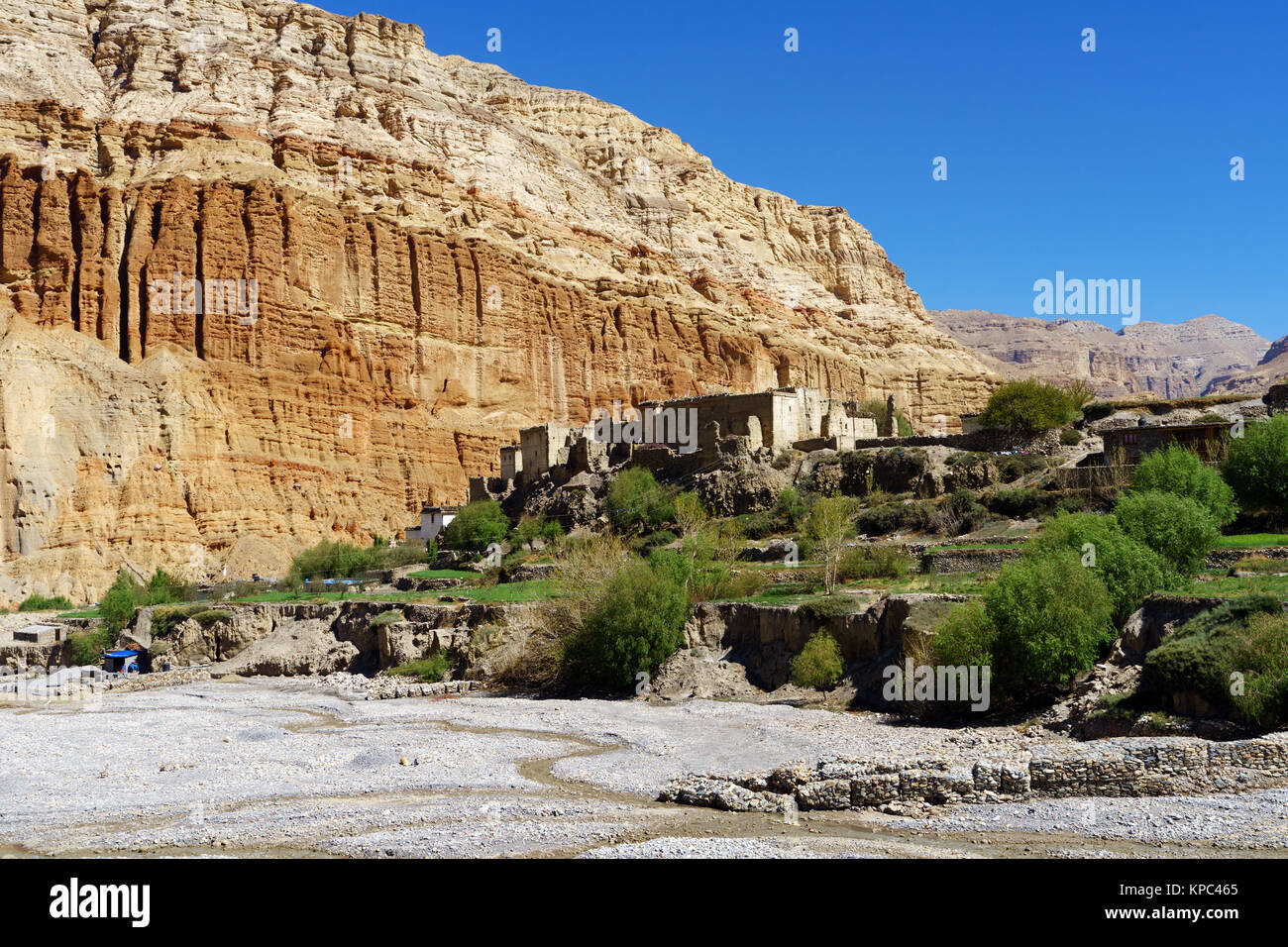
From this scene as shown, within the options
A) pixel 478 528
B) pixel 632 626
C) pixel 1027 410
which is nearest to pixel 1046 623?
pixel 632 626

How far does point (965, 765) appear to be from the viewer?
18.8 m

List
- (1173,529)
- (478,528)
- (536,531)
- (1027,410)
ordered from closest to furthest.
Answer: (1173,529) → (1027,410) → (536,531) → (478,528)

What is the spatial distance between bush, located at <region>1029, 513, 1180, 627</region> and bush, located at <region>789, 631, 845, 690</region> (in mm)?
6624

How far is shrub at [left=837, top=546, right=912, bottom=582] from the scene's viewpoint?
3844 cm

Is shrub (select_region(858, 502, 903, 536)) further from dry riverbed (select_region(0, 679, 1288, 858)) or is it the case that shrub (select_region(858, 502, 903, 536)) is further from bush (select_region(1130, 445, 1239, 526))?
dry riverbed (select_region(0, 679, 1288, 858))

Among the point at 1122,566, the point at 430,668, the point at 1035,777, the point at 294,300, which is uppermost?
the point at 294,300

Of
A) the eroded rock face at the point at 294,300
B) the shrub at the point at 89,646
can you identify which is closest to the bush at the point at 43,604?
the eroded rock face at the point at 294,300

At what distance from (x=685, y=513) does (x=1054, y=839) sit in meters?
33.9

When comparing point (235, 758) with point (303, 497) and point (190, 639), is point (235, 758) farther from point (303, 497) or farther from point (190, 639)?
point (303, 497)

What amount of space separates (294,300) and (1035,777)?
280 ft

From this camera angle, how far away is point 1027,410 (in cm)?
5616

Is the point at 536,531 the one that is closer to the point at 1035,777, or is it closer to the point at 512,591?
the point at 512,591

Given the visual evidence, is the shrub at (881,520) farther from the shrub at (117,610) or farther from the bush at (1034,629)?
the shrub at (117,610)

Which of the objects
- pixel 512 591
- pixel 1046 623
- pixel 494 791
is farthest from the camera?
pixel 512 591
